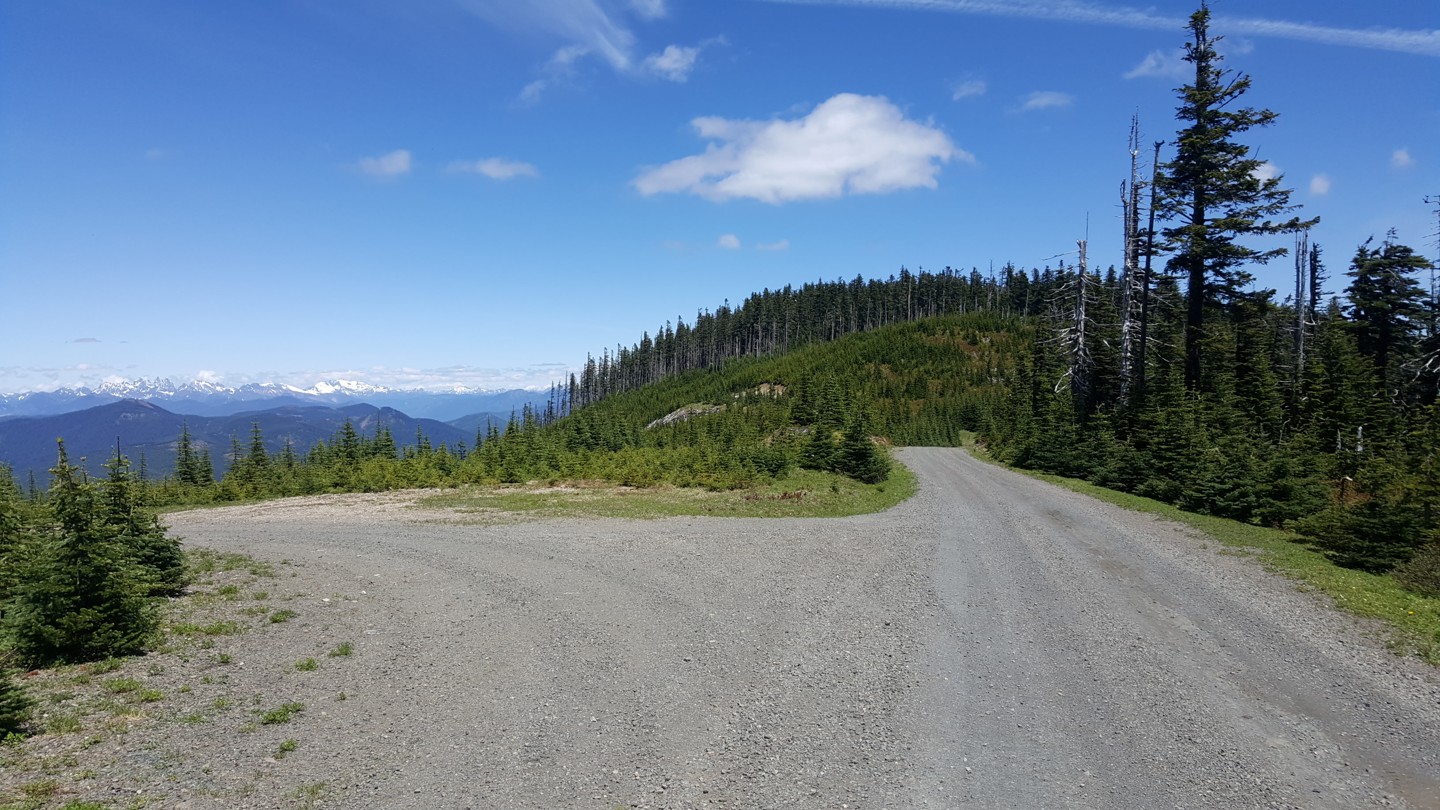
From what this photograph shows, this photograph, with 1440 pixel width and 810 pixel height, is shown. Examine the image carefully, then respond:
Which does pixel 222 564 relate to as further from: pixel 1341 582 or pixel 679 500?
pixel 1341 582

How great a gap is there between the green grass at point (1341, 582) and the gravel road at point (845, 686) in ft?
1.87

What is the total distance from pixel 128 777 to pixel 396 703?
2212mm

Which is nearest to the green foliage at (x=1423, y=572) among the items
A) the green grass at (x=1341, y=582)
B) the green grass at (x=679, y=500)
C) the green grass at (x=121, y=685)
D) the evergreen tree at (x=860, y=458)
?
the green grass at (x=1341, y=582)

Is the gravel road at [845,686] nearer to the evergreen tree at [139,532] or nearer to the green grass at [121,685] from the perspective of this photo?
the green grass at [121,685]

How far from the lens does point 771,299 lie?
151 m

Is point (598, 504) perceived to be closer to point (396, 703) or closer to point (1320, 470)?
point (396, 703)

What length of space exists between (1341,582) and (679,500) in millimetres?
17373

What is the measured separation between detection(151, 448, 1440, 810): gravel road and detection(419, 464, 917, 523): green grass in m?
6.44

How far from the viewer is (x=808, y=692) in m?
7.21

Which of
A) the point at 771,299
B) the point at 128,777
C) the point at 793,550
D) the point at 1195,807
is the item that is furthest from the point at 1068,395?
the point at 771,299

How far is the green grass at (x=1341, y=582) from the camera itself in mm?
8391

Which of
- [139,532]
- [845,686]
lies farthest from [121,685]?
[845,686]

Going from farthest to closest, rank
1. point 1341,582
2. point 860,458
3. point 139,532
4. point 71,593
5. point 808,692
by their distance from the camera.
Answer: point 860,458
point 139,532
point 1341,582
point 71,593
point 808,692


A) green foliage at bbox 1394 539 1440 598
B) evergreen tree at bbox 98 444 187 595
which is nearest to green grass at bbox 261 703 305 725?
evergreen tree at bbox 98 444 187 595
